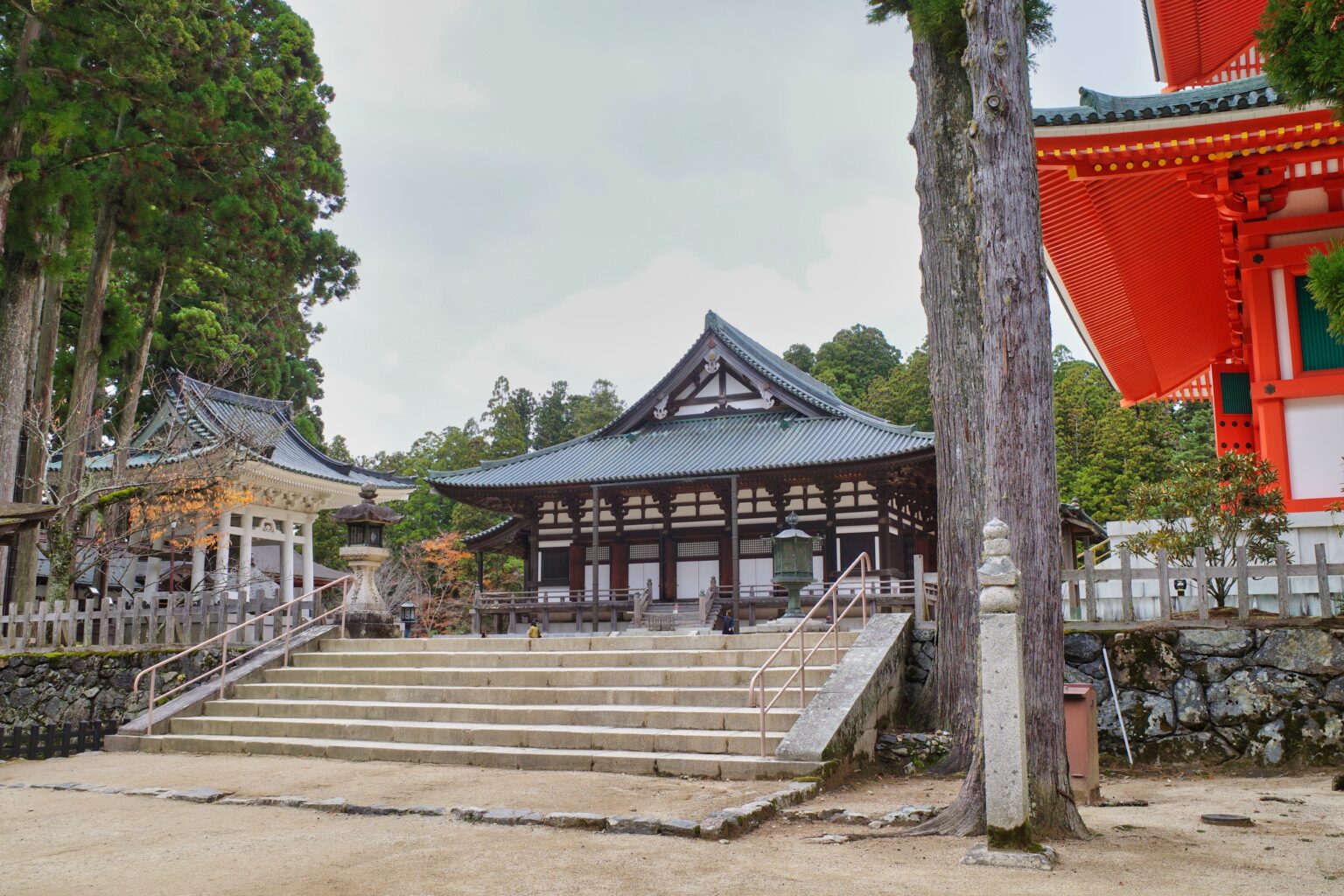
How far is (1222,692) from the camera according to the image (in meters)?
8.98

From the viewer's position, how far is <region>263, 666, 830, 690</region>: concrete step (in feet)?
33.5

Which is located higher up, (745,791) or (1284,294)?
(1284,294)

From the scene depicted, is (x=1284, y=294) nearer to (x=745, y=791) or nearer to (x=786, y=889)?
(x=745, y=791)

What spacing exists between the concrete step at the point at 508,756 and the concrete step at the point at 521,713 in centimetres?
59

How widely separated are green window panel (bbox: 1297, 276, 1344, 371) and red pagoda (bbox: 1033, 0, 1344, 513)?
0.5 inches

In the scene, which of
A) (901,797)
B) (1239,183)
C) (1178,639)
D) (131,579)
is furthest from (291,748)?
(131,579)

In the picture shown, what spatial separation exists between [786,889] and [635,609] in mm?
18519

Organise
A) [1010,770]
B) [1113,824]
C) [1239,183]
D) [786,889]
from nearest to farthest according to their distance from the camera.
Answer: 1. [786,889]
2. [1010,770]
3. [1113,824]
4. [1239,183]

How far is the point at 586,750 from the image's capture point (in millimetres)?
9039

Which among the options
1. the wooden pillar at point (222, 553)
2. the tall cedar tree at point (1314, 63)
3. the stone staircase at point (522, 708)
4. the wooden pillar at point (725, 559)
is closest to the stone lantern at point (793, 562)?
the stone staircase at point (522, 708)

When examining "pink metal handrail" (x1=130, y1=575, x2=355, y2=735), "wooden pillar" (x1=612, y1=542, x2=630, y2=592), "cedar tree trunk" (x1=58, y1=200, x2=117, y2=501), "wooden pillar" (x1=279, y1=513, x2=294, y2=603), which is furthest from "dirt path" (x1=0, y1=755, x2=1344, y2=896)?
"wooden pillar" (x1=279, y1=513, x2=294, y2=603)

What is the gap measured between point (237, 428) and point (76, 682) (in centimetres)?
796

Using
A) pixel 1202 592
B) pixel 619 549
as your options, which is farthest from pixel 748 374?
pixel 1202 592

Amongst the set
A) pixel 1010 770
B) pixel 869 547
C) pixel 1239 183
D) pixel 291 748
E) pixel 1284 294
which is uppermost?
pixel 1239 183
